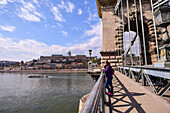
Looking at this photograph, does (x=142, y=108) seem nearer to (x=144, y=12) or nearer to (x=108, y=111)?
(x=108, y=111)

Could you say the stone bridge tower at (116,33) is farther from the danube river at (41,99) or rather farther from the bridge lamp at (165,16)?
the bridge lamp at (165,16)

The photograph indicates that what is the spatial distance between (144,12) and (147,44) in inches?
171

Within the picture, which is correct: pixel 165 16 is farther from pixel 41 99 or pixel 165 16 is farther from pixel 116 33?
pixel 41 99

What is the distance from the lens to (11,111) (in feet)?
40.7

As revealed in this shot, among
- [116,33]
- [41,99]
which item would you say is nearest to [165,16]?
[116,33]

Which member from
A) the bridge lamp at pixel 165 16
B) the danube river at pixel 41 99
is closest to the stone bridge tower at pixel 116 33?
the danube river at pixel 41 99

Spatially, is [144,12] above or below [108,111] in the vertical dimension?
above

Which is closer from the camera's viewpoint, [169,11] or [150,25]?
[169,11]

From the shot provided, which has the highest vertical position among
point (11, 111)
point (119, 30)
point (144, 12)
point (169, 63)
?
point (144, 12)

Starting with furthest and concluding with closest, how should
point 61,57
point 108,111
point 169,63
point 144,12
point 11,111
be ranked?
1. point 61,57
2. point 144,12
3. point 11,111
4. point 169,63
5. point 108,111

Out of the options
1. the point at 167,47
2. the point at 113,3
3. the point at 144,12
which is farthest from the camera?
the point at 113,3

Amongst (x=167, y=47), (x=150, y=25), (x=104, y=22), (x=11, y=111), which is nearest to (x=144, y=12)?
(x=150, y=25)

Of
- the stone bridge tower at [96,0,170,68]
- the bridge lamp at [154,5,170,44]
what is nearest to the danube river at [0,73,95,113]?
the stone bridge tower at [96,0,170,68]

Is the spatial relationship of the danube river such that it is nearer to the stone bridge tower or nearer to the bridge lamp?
the stone bridge tower
